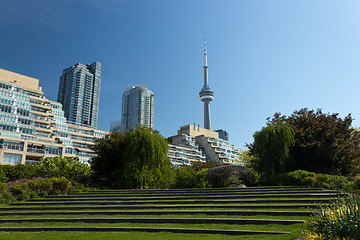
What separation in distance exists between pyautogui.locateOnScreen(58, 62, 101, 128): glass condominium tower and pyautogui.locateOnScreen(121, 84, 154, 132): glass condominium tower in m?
18.2

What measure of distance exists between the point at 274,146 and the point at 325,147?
4.64 m

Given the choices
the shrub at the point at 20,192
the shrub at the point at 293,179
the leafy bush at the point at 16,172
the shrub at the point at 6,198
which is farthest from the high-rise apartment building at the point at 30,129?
the shrub at the point at 293,179

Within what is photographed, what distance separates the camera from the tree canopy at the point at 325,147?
24.3m

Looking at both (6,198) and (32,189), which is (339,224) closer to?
(6,198)

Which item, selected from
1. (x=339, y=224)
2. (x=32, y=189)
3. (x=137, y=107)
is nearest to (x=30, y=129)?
(x=32, y=189)

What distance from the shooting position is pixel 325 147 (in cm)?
2453

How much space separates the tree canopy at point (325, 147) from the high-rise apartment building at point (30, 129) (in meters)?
32.5

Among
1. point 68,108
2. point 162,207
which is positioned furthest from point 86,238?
point 68,108

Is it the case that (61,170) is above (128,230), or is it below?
above

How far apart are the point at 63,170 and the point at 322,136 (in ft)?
95.9

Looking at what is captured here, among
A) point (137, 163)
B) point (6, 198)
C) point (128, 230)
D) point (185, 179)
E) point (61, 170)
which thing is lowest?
point (128, 230)

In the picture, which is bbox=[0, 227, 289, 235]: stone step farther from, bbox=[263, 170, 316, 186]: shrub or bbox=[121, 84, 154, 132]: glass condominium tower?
bbox=[121, 84, 154, 132]: glass condominium tower

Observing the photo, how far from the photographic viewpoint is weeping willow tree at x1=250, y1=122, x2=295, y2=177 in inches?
971

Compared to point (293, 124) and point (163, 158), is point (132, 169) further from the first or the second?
point (293, 124)
